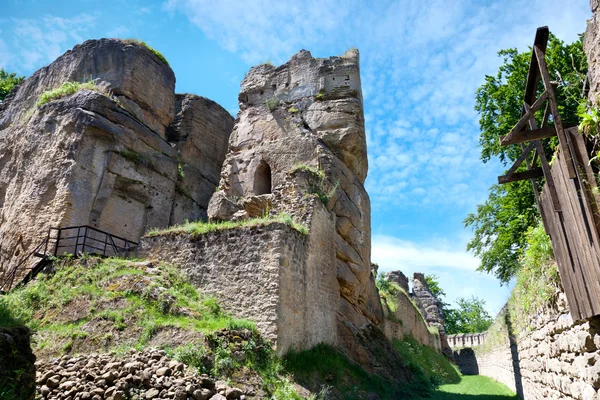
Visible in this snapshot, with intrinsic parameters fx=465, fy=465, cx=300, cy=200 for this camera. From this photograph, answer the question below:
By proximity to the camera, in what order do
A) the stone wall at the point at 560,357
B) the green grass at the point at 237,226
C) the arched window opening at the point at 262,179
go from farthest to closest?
the arched window opening at the point at 262,179 < the green grass at the point at 237,226 < the stone wall at the point at 560,357

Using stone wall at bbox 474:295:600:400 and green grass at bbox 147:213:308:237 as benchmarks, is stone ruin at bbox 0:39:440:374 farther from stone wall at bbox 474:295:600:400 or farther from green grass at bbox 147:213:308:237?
stone wall at bbox 474:295:600:400

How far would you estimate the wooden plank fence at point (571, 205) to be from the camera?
474cm

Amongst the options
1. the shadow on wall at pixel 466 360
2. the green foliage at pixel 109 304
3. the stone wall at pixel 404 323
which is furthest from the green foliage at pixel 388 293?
the shadow on wall at pixel 466 360

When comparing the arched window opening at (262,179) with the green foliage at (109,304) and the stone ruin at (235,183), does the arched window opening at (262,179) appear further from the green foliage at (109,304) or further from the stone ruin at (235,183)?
the green foliage at (109,304)

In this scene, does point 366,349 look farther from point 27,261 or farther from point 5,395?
point 27,261

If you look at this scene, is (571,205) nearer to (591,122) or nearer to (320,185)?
(591,122)

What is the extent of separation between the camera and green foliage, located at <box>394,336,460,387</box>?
18.0m

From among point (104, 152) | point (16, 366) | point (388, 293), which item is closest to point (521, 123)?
point (16, 366)

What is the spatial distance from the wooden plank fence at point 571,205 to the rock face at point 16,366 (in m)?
6.96

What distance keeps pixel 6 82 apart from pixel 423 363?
30387mm

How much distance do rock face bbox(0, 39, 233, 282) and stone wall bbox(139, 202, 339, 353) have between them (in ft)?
17.8

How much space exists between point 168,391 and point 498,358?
1576 centimetres

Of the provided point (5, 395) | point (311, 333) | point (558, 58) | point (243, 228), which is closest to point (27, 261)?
point (243, 228)

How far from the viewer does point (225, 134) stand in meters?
25.2
